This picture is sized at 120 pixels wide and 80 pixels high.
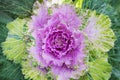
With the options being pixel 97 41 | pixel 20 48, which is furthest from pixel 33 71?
pixel 97 41

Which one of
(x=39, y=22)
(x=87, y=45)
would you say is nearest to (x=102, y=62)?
(x=87, y=45)

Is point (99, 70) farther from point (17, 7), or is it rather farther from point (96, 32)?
point (17, 7)

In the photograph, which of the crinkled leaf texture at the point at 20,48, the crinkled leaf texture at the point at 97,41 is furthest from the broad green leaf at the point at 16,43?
the crinkled leaf texture at the point at 97,41

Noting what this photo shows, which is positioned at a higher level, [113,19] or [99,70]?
[113,19]

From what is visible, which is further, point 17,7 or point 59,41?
point 17,7

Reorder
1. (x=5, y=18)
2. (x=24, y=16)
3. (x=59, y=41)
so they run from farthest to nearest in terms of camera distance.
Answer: (x=5, y=18), (x=24, y=16), (x=59, y=41)

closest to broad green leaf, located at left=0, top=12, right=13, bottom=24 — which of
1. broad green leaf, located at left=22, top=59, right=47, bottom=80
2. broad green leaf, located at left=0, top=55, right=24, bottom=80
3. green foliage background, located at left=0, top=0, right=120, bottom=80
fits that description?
green foliage background, located at left=0, top=0, right=120, bottom=80

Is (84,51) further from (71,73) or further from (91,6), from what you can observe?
(91,6)
